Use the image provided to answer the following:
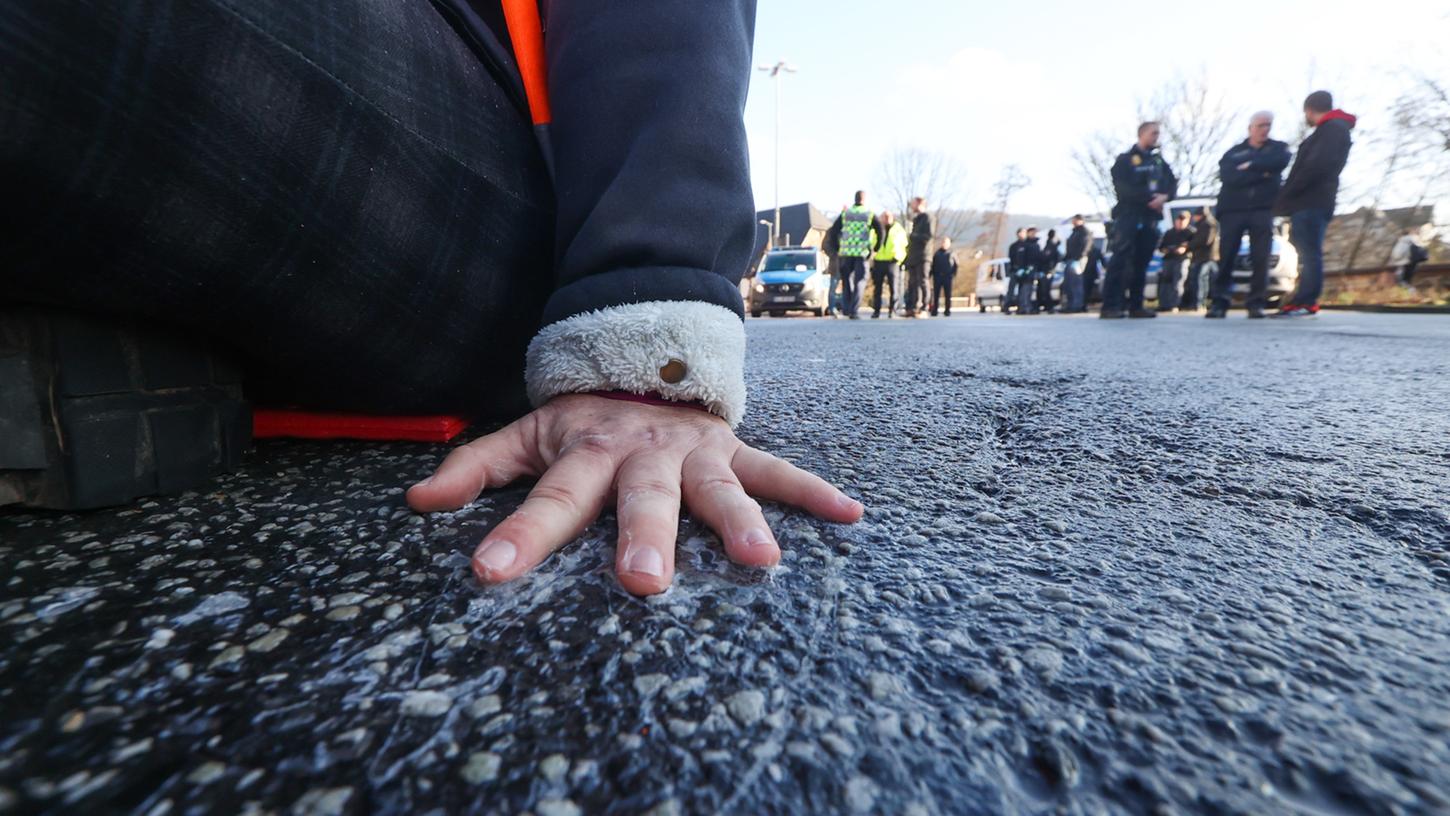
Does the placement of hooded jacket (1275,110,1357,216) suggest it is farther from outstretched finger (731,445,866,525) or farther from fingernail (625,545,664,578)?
fingernail (625,545,664,578)

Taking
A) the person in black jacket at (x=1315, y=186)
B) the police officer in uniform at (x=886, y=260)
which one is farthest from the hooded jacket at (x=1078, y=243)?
the person in black jacket at (x=1315, y=186)

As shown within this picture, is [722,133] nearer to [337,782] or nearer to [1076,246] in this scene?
[337,782]

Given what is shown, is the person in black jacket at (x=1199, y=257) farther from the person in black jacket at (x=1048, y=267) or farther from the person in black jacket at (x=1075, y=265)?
the person in black jacket at (x=1048, y=267)

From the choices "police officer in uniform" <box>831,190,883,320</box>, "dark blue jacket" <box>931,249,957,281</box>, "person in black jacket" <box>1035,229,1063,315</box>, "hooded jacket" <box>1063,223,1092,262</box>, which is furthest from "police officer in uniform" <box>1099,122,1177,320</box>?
"person in black jacket" <box>1035,229,1063,315</box>

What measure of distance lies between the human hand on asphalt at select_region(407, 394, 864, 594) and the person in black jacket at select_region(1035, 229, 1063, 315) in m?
16.2

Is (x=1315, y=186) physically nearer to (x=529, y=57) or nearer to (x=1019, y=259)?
(x=529, y=57)

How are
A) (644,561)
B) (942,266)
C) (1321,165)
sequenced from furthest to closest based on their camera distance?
(942,266), (1321,165), (644,561)

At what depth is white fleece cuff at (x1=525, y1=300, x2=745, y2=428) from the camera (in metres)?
0.88

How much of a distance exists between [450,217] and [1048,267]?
1684 cm

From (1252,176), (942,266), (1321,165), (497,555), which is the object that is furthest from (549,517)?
(942,266)

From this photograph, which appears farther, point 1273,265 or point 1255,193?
point 1273,265

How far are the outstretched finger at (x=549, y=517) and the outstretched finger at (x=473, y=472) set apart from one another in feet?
0.32

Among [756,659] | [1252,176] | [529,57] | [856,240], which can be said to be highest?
[1252,176]

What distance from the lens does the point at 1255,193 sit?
262 inches
